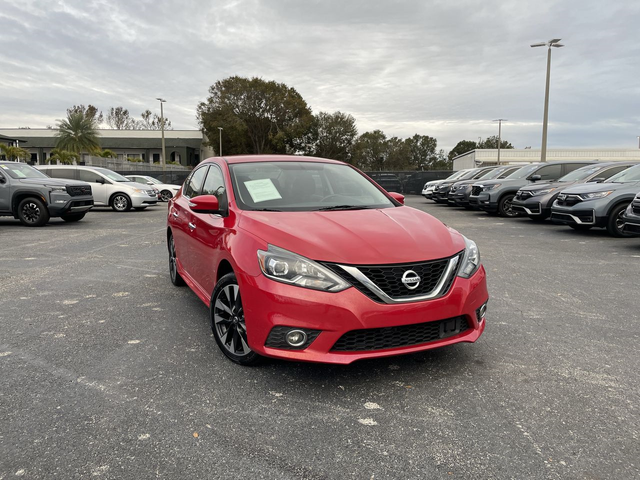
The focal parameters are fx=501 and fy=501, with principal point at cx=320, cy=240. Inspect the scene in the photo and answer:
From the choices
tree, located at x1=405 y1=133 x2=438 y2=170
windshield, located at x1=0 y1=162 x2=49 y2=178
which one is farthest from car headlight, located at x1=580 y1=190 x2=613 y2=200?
tree, located at x1=405 y1=133 x2=438 y2=170

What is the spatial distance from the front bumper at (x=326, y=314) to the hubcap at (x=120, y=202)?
642 inches

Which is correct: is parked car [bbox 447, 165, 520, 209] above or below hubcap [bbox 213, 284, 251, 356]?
above

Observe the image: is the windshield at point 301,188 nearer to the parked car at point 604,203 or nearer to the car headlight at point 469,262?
the car headlight at point 469,262

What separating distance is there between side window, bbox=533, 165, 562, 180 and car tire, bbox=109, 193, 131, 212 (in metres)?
13.7

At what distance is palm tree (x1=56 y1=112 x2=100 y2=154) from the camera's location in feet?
166

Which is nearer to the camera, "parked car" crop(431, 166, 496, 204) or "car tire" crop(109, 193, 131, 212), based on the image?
"car tire" crop(109, 193, 131, 212)

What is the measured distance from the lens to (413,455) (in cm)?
238

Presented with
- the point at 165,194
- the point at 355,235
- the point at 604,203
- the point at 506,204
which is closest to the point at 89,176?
the point at 165,194

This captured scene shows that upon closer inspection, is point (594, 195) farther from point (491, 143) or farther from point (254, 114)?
point (491, 143)

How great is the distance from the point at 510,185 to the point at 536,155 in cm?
5567

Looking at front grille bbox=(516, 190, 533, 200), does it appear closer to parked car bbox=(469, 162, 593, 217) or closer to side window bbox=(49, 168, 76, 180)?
parked car bbox=(469, 162, 593, 217)

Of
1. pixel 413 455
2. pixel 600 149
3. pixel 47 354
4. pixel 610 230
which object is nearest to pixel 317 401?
pixel 413 455

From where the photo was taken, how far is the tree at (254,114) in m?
57.3

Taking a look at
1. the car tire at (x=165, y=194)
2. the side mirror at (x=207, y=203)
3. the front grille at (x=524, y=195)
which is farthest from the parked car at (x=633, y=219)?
the car tire at (x=165, y=194)
